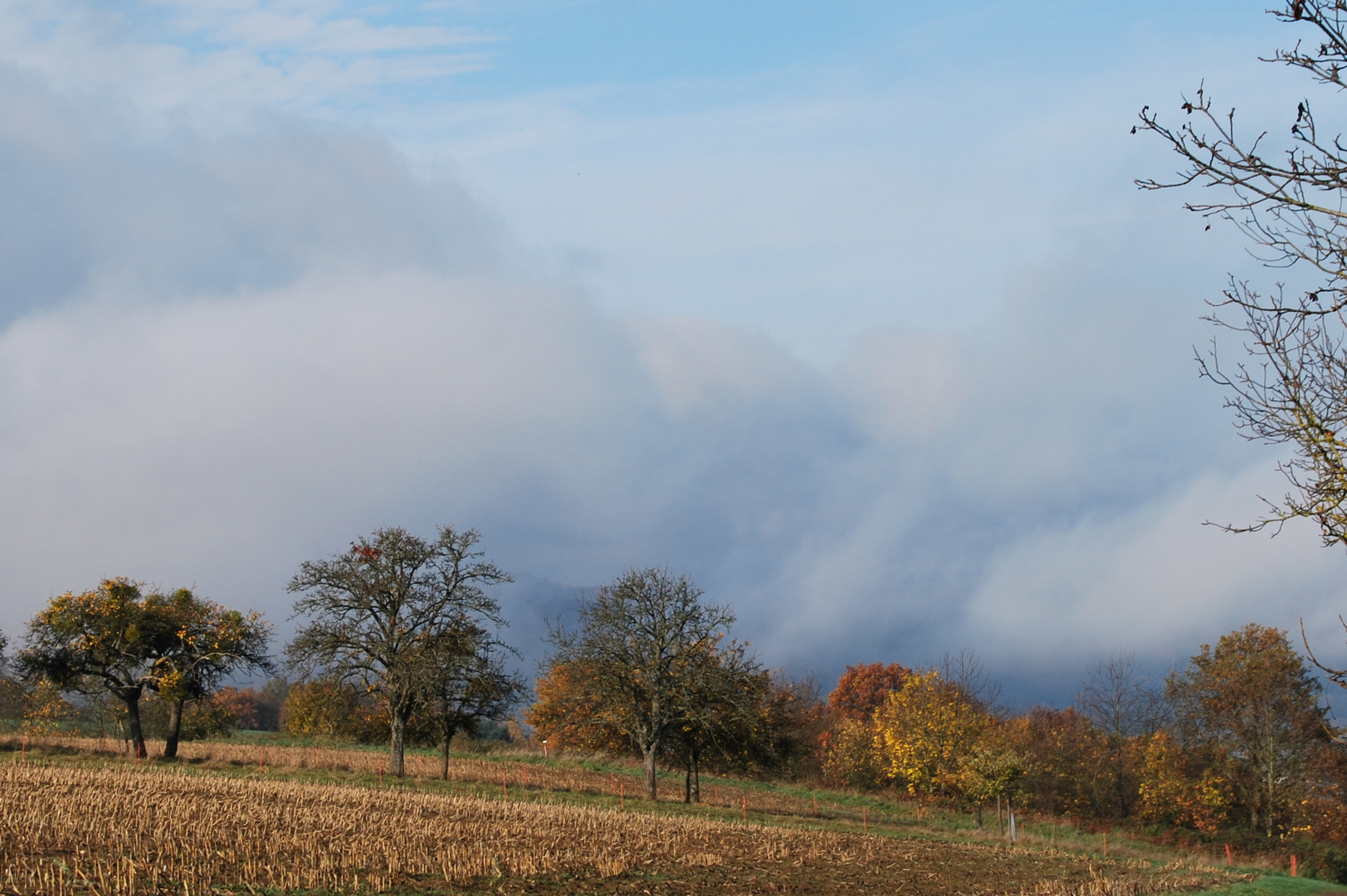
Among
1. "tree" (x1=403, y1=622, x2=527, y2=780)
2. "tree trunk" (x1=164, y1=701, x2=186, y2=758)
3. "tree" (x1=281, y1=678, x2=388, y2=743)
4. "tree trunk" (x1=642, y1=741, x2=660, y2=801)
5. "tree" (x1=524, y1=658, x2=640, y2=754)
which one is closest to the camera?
"tree trunk" (x1=164, y1=701, x2=186, y2=758)

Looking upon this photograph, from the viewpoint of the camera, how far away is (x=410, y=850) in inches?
720

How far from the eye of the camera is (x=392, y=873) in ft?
51.6

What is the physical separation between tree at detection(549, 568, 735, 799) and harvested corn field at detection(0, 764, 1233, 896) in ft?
34.2

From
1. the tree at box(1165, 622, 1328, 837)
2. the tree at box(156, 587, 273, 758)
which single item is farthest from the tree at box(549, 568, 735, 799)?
the tree at box(1165, 622, 1328, 837)

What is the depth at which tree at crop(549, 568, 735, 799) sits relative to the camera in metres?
42.1

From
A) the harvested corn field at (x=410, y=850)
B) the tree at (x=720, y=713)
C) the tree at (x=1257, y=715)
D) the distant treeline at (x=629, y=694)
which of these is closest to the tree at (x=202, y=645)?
the distant treeline at (x=629, y=694)

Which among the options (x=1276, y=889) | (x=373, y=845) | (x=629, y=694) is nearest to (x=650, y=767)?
(x=629, y=694)

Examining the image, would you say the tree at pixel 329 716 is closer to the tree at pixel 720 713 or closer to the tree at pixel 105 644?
the tree at pixel 105 644

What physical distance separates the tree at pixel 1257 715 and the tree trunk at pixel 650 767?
3625 cm

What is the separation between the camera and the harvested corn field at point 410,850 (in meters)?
14.5

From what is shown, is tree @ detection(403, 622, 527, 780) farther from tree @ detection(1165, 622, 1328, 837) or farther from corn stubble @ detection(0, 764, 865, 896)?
tree @ detection(1165, 622, 1328, 837)

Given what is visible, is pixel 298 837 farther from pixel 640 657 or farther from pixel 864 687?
pixel 864 687

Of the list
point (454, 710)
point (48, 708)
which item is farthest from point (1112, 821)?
point (48, 708)

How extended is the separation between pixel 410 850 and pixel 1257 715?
179ft
